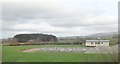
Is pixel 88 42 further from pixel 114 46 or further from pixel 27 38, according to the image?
pixel 114 46

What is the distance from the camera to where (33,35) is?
124 feet

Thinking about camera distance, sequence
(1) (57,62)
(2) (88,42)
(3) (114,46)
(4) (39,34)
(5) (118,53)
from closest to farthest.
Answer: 1. (5) (118,53)
2. (3) (114,46)
3. (1) (57,62)
4. (2) (88,42)
5. (4) (39,34)

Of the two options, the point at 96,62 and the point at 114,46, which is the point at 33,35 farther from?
the point at 114,46

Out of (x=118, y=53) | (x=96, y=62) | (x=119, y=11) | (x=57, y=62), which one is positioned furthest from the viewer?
(x=57, y=62)

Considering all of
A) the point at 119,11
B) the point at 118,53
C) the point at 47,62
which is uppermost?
the point at 119,11

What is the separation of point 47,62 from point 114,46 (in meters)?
6.63

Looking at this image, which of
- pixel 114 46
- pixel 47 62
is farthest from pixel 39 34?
pixel 114 46

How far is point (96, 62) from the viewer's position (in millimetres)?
10625

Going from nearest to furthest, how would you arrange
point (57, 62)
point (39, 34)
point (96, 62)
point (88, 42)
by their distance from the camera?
point (96, 62)
point (57, 62)
point (88, 42)
point (39, 34)

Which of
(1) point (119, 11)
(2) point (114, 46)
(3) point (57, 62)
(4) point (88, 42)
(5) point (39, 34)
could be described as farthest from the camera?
(5) point (39, 34)

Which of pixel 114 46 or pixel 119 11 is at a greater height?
pixel 119 11

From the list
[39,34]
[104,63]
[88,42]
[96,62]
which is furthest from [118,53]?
[39,34]

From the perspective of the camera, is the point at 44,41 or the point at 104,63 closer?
the point at 104,63

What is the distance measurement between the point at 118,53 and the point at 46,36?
30.9 metres
